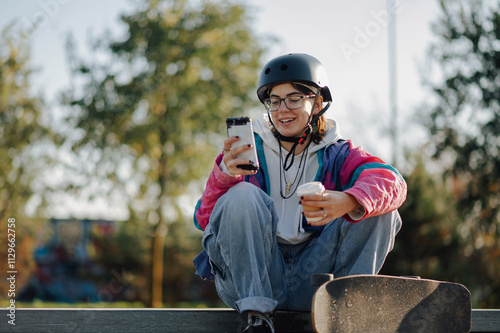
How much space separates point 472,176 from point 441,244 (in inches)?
100

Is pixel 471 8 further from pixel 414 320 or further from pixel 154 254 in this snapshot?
pixel 414 320

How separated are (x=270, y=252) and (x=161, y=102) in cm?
1182

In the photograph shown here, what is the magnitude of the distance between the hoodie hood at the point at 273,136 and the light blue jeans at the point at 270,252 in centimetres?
50

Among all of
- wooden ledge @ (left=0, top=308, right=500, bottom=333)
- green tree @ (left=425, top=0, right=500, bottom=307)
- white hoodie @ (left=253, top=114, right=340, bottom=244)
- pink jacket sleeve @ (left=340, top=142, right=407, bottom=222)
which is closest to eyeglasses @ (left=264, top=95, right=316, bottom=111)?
white hoodie @ (left=253, top=114, right=340, bottom=244)

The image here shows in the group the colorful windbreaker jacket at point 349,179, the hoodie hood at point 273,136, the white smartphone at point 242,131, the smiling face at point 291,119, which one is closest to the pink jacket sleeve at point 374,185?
the colorful windbreaker jacket at point 349,179

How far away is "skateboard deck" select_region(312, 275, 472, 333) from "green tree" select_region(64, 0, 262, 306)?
11494 mm

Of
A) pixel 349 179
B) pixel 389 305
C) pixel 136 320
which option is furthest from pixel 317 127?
pixel 136 320

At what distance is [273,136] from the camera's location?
3.00 m

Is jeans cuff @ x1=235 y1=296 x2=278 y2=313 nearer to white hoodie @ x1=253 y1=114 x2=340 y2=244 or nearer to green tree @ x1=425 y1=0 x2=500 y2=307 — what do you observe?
white hoodie @ x1=253 y1=114 x2=340 y2=244

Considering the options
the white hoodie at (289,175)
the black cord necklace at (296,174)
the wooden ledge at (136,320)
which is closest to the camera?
the wooden ledge at (136,320)

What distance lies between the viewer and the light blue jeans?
7.63 ft

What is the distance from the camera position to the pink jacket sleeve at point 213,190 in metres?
2.43

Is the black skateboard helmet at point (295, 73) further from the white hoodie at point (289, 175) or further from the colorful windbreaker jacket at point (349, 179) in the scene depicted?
the colorful windbreaker jacket at point (349, 179)

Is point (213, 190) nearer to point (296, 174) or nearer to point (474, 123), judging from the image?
point (296, 174)
